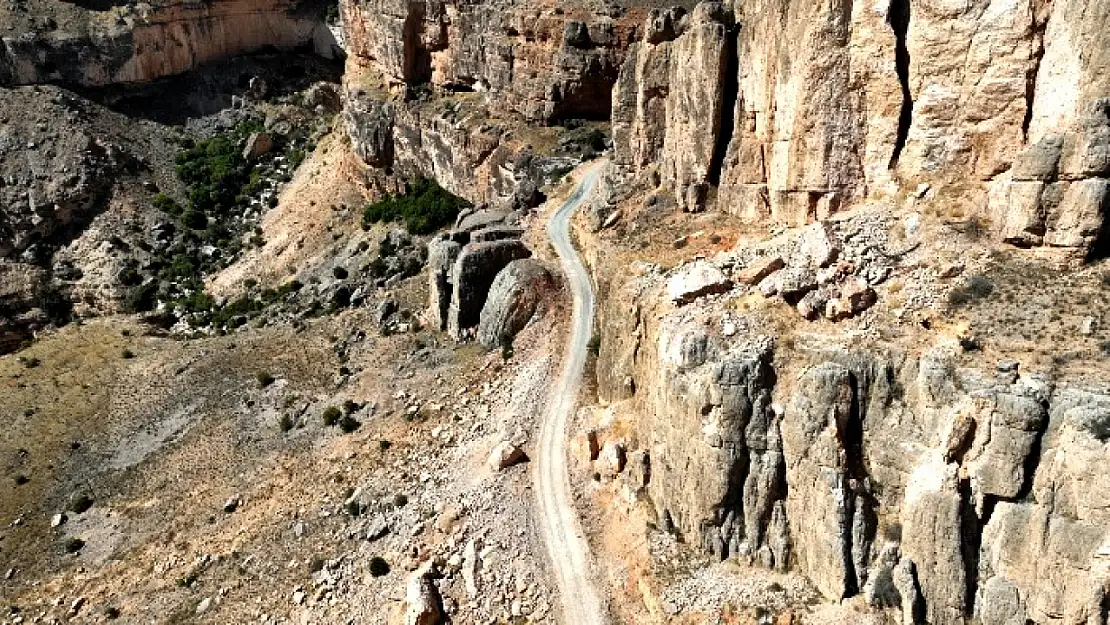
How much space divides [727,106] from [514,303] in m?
14.0

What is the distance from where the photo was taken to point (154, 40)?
3258 inches

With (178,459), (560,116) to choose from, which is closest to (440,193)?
(560,116)

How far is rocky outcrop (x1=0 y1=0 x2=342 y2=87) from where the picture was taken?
76.9 m

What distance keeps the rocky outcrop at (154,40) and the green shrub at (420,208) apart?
32.4 m

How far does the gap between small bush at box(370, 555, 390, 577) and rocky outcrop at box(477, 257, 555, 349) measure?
1394cm

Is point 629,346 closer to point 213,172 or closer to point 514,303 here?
point 514,303

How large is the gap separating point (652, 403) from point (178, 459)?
26181 millimetres

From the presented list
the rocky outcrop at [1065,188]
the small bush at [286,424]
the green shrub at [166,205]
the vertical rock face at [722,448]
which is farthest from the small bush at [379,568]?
the green shrub at [166,205]

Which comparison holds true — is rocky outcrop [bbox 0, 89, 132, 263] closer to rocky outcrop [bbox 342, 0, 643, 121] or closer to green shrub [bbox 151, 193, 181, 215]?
green shrub [bbox 151, 193, 181, 215]

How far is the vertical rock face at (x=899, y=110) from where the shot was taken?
24.9m

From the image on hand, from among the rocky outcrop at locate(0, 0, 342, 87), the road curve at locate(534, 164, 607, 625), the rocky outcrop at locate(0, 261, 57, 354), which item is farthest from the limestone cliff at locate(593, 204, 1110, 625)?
the rocky outcrop at locate(0, 0, 342, 87)

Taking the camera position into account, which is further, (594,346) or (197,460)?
(197,460)

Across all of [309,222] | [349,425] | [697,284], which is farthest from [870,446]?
[309,222]

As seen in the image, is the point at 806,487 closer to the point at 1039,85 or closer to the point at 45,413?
the point at 1039,85
